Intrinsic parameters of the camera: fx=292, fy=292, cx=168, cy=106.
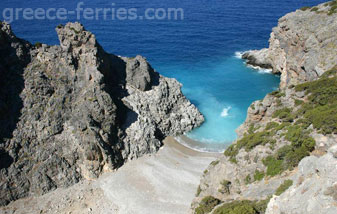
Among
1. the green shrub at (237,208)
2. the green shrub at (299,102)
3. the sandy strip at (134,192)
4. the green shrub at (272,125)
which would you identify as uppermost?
the green shrub at (299,102)

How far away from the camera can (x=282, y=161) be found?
76.1 feet

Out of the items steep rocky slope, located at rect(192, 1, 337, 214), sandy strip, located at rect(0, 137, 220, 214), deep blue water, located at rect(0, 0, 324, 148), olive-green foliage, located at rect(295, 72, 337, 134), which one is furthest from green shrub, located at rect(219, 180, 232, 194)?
deep blue water, located at rect(0, 0, 324, 148)

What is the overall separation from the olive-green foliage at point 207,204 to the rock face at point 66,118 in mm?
20213

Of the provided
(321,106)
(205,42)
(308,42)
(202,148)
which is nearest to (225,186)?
(321,106)

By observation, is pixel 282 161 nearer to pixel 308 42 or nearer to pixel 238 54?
pixel 308 42

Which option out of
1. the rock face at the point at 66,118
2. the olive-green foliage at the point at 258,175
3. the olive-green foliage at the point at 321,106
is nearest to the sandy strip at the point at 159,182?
the rock face at the point at 66,118

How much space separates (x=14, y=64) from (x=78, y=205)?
23.8 m

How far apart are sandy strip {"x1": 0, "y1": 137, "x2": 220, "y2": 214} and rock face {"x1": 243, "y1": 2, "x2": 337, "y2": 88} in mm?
21118

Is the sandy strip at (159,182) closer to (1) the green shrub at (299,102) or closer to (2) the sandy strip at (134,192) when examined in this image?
(2) the sandy strip at (134,192)

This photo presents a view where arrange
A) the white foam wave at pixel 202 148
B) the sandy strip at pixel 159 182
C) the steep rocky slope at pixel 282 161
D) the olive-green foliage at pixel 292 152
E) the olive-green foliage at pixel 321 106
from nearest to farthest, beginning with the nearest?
the steep rocky slope at pixel 282 161, the olive-green foliage at pixel 292 152, the olive-green foliage at pixel 321 106, the sandy strip at pixel 159 182, the white foam wave at pixel 202 148

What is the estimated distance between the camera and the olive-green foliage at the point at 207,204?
81.0 feet

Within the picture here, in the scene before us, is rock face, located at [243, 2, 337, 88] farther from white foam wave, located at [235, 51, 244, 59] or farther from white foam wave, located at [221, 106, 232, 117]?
white foam wave, located at [235, 51, 244, 59]

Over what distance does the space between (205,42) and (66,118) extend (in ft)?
192

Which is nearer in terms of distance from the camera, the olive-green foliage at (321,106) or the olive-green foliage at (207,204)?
the olive-green foliage at (321,106)
